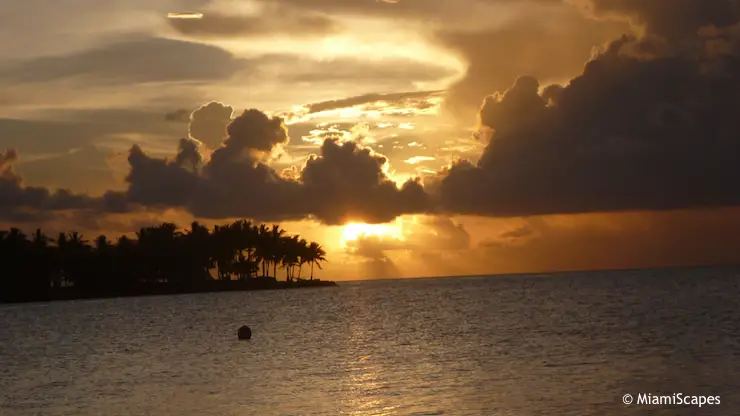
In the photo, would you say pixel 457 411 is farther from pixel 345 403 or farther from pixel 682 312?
pixel 682 312

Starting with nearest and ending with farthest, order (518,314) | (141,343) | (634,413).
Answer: (634,413) < (141,343) < (518,314)

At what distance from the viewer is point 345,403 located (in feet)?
153

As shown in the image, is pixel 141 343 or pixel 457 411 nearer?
pixel 457 411

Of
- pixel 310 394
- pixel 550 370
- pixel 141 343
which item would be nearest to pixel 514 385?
pixel 550 370

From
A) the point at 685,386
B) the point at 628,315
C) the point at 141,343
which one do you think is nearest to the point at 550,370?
the point at 685,386

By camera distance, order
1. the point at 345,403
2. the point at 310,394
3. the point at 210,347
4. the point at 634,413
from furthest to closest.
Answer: the point at 210,347 < the point at 310,394 < the point at 345,403 < the point at 634,413

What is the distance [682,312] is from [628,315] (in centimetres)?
939

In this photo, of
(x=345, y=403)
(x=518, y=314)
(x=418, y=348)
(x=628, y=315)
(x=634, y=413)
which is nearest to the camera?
(x=634, y=413)

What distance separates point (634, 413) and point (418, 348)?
1530 inches

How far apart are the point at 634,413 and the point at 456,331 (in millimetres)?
59230

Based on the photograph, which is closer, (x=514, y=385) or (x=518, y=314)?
(x=514, y=385)

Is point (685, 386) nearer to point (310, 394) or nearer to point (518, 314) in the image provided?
point (310, 394)

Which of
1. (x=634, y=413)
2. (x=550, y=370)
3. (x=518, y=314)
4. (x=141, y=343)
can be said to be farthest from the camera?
(x=518, y=314)

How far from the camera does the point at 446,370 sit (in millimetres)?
60500
